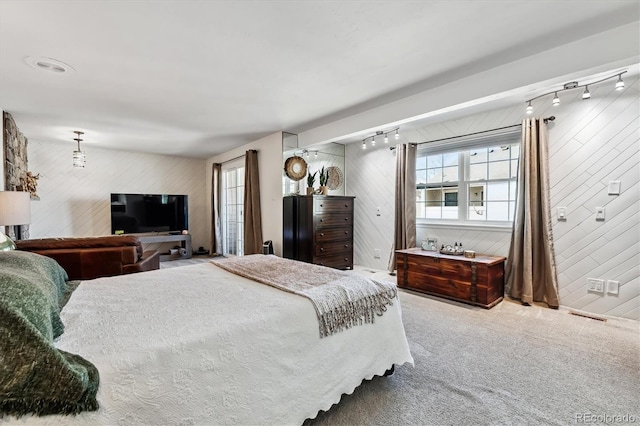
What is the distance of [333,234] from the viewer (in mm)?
4625

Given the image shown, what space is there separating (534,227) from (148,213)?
6.81 meters

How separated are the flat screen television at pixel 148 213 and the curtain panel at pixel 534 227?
6.29 m

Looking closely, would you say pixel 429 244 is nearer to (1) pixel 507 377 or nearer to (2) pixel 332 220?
(2) pixel 332 220

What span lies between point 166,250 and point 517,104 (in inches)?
274

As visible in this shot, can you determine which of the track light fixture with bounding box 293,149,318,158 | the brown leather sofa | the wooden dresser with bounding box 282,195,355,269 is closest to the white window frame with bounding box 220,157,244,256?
the track light fixture with bounding box 293,149,318,158

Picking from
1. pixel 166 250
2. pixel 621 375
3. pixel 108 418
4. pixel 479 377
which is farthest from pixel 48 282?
pixel 166 250

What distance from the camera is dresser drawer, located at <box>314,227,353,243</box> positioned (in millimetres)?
4395

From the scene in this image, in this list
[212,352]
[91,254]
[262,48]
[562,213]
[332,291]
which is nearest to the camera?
[212,352]

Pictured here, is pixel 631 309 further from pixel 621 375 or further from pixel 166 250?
pixel 166 250

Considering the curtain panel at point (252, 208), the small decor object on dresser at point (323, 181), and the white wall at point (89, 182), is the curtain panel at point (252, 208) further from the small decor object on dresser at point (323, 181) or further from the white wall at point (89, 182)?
the white wall at point (89, 182)

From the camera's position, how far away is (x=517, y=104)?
11.1ft

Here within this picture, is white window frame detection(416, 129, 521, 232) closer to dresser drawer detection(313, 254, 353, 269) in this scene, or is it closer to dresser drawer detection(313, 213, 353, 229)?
dresser drawer detection(313, 213, 353, 229)

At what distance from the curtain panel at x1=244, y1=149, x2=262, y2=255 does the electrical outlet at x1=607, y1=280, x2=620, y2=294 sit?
14.9 feet

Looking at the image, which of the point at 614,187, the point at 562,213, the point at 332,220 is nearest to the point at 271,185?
the point at 332,220
